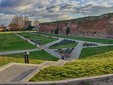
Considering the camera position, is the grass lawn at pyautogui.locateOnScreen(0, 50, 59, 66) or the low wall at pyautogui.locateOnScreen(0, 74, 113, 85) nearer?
the low wall at pyautogui.locateOnScreen(0, 74, 113, 85)

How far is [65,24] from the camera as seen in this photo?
46562mm

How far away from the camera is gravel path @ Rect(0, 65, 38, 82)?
27.3ft

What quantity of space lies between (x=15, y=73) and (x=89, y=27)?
28739mm

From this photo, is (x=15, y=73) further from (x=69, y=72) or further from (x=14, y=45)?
(x=14, y=45)

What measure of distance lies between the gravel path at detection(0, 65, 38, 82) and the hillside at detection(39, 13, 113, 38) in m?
23.4

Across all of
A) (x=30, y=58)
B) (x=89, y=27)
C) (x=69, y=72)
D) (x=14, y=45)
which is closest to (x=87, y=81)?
(x=69, y=72)

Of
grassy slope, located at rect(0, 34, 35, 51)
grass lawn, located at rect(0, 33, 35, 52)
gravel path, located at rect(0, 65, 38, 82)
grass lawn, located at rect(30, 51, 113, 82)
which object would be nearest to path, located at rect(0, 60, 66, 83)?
gravel path, located at rect(0, 65, 38, 82)

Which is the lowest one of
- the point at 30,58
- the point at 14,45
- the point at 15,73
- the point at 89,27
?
the point at 14,45

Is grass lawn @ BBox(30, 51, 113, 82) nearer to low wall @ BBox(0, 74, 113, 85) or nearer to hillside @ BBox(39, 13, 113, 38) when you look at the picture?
low wall @ BBox(0, 74, 113, 85)

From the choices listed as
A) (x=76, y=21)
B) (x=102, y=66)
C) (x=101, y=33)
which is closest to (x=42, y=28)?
(x=76, y=21)

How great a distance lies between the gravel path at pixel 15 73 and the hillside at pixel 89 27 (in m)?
23.4

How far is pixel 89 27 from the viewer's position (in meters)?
36.9

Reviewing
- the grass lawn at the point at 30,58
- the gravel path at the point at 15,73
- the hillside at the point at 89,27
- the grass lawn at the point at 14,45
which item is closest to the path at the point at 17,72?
the gravel path at the point at 15,73

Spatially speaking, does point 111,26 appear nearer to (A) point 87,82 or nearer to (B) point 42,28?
(A) point 87,82
